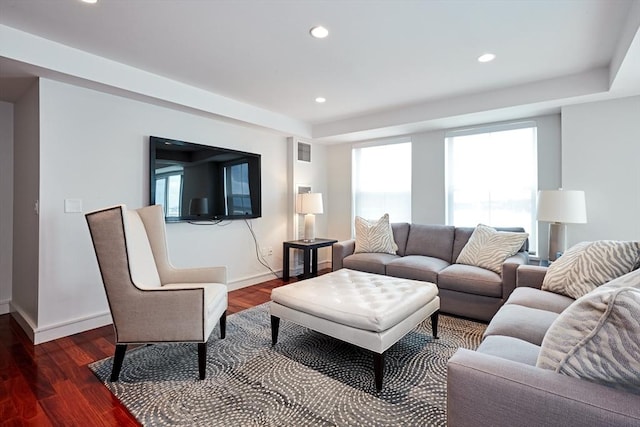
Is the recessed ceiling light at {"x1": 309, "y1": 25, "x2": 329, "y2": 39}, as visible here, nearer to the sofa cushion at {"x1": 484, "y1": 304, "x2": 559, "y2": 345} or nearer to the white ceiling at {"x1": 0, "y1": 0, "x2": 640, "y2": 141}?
the white ceiling at {"x1": 0, "y1": 0, "x2": 640, "y2": 141}

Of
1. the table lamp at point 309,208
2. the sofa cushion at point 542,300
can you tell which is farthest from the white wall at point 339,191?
the sofa cushion at point 542,300

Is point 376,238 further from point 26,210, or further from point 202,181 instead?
point 26,210

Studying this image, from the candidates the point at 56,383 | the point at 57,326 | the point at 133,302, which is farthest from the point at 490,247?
the point at 57,326

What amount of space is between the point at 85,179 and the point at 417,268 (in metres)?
3.33

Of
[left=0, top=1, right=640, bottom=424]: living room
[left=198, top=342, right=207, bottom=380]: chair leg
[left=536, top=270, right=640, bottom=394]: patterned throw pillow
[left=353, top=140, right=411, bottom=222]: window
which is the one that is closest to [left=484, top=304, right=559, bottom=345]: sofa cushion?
[left=536, top=270, right=640, bottom=394]: patterned throw pillow

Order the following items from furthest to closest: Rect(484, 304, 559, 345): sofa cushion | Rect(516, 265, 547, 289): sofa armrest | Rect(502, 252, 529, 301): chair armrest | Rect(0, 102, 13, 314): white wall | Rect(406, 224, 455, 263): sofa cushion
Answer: Rect(406, 224, 455, 263): sofa cushion → Rect(0, 102, 13, 314): white wall → Rect(502, 252, 529, 301): chair armrest → Rect(516, 265, 547, 289): sofa armrest → Rect(484, 304, 559, 345): sofa cushion

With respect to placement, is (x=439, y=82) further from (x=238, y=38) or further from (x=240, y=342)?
(x=240, y=342)

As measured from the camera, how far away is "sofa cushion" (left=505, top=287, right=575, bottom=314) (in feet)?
6.46

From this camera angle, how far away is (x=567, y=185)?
10.5ft

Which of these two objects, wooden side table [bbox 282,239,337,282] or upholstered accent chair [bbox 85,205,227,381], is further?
wooden side table [bbox 282,239,337,282]

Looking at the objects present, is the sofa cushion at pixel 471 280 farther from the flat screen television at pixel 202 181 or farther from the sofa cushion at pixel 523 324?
the flat screen television at pixel 202 181

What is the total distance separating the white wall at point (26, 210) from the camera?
8.44 feet

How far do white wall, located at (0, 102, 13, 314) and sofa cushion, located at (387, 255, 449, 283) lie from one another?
4034 millimetres

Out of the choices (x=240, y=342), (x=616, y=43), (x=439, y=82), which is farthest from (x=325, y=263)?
(x=616, y=43)
